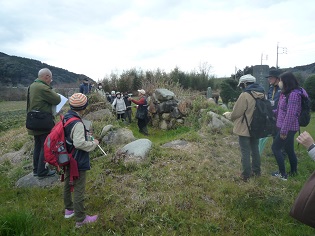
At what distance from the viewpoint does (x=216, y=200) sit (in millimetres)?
3709

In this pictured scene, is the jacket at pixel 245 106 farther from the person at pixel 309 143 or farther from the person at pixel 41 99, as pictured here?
the person at pixel 41 99

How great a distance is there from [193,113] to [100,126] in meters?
4.05

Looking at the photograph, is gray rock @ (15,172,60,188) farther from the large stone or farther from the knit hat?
the large stone

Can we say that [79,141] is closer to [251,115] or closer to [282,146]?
[251,115]

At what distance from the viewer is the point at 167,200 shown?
3.59 metres

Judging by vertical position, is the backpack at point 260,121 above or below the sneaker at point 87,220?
above

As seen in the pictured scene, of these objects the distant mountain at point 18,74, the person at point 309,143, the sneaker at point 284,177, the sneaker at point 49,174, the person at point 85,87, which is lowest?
the sneaker at point 284,177

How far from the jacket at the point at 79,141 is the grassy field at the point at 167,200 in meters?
0.85

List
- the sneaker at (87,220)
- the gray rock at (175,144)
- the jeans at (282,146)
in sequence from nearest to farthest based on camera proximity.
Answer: the sneaker at (87,220), the jeans at (282,146), the gray rock at (175,144)

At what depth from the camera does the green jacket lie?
4211mm

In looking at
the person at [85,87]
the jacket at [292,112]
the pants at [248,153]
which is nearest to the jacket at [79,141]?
the pants at [248,153]

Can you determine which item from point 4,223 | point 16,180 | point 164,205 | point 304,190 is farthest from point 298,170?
point 16,180

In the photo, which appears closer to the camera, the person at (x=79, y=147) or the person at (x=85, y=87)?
the person at (x=79, y=147)

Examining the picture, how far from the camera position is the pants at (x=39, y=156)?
4457 millimetres
